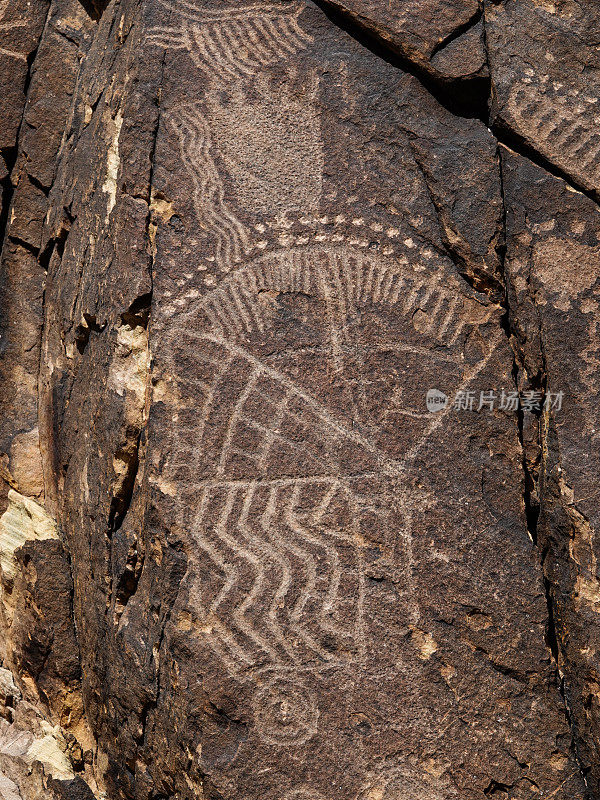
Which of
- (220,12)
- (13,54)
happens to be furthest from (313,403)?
(13,54)

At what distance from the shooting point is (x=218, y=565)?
224 cm

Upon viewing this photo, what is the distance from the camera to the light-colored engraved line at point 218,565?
2.21 meters

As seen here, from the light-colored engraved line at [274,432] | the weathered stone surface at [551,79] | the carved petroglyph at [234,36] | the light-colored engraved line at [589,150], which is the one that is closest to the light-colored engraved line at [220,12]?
the carved petroglyph at [234,36]

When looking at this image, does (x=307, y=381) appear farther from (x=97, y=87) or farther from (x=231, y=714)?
(x=97, y=87)

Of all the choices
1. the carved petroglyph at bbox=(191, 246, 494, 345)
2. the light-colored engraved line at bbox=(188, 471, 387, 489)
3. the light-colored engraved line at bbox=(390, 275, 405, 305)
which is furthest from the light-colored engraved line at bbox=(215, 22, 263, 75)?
the light-colored engraved line at bbox=(188, 471, 387, 489)

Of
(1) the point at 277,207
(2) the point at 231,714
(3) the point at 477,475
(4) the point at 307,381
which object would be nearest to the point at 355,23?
(1) the point at 277,207

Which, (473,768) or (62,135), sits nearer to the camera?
(473,768)

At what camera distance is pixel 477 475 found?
2344 millimetres

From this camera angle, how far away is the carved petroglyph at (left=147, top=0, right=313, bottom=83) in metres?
2.54

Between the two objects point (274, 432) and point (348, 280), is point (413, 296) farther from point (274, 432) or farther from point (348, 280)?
point (274, 432)

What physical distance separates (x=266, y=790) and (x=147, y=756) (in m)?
0.49

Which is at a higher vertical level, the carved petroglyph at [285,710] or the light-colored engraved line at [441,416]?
the light-colored engraved line at [441,416]

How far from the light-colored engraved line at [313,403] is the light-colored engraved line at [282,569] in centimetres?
27

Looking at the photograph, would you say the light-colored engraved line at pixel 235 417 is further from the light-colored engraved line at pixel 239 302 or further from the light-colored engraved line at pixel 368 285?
the light-colored engraved line at pixel 368 285
